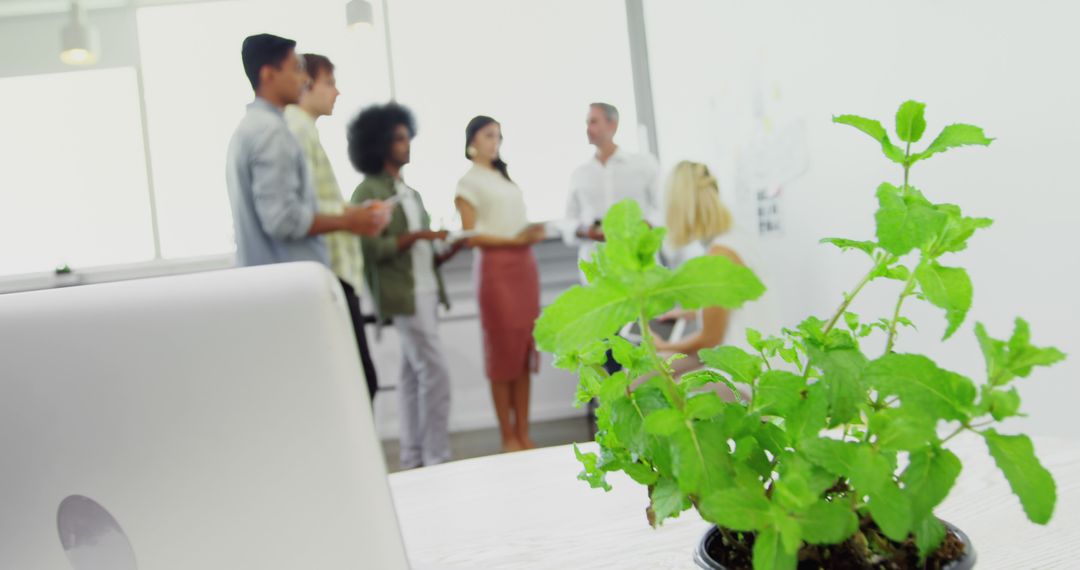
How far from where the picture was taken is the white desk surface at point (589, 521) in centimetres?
64

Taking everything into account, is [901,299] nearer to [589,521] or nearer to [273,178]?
[589,521]

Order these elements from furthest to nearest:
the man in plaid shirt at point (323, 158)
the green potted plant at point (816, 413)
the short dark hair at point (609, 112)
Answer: the short dark hair at point (609, 112)
the man in plaid shirt at point (323, 158)
the green potted plant at point (816, 413)

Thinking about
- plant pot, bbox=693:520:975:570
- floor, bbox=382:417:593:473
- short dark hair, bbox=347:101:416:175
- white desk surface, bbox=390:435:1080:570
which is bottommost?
floor, bbox=382:417:593:473

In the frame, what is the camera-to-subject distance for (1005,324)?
6.89 feet

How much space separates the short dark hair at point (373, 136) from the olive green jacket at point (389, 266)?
69mm

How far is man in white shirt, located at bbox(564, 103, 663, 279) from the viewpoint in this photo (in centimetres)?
337

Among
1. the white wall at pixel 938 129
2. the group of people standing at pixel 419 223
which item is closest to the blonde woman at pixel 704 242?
the group of people standing at pixel 419 223

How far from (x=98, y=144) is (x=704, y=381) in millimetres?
4674

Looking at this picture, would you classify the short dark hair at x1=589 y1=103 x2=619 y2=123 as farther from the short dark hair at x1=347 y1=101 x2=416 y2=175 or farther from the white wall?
the short dark hair at x1=347 y1=101 x2=416 y2=175

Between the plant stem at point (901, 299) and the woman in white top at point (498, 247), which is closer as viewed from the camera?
the plant stem at point (901, 299)

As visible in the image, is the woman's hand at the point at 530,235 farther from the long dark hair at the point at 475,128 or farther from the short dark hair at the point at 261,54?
the short dark hair at the point at 261,54

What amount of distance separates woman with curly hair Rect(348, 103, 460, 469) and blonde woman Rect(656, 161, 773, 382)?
2.94 ft

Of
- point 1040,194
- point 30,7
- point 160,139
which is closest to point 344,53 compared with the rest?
point 160,139

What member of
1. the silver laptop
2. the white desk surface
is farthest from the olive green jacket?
the silver laptop
